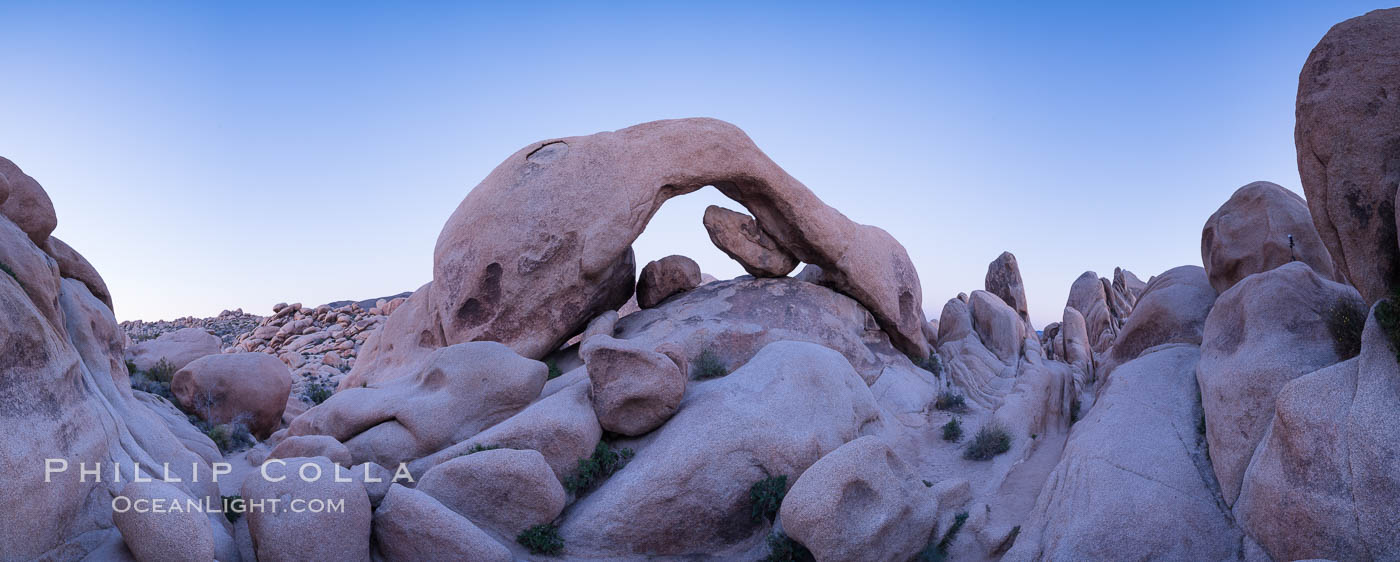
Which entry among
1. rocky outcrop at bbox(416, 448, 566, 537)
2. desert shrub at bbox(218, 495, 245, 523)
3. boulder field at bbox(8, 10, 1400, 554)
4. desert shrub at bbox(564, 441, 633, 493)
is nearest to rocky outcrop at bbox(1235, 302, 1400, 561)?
boulder field at bbox(8, 10, 1400, 554)

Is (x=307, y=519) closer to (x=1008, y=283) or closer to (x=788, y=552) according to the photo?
(x=788, y=552)

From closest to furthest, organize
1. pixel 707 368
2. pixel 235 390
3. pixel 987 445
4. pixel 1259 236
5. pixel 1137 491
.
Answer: pixel 1137 491, pixel 1259 236, pixel 987 445, pixel 707 368, pixel 235 390

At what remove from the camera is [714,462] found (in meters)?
13.1

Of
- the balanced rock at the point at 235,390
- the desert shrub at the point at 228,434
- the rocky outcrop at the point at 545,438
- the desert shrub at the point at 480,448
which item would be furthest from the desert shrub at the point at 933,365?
the desert shrub at the point at 228,434

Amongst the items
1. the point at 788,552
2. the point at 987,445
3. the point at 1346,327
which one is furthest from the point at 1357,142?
the point at 788,552

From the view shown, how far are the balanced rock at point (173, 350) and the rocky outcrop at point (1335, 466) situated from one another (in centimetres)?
2378

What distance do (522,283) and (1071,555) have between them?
541 inches

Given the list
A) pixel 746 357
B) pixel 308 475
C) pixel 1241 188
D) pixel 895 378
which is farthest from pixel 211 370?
pixel 1241 188

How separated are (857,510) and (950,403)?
10.5m

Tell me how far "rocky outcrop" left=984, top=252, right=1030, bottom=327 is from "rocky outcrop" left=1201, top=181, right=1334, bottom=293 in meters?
14.0

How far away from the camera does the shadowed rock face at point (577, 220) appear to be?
780 inches

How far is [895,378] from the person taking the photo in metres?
21.6

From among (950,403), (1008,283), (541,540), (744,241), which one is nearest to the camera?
(541,540)

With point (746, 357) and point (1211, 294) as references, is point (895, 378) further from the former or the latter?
point (1211, 294)
